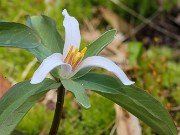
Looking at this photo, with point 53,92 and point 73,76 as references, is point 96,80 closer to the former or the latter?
point 73,76

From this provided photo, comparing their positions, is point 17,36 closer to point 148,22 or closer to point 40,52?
point 40,52

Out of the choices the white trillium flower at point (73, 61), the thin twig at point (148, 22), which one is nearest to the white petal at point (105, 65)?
the white trillium flower at point (73, 61)

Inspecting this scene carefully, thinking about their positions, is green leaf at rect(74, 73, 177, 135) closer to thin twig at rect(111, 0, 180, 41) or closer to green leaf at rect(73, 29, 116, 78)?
green leaf at rect(73, 29, 116, 78)

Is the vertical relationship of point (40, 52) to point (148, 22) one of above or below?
above

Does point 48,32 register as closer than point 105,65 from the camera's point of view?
No

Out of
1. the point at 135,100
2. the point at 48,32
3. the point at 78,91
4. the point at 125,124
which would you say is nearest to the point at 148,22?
the point at 125,124

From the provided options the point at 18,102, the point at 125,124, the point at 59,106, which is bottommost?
the point at 125,124
